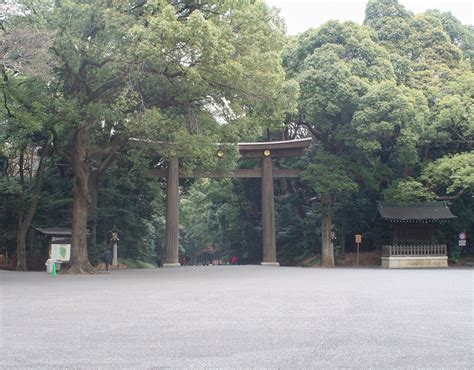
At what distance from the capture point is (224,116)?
24516 mm

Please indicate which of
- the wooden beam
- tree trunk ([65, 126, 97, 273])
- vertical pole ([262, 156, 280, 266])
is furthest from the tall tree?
vertical pole ([262, 156, 280, 266])

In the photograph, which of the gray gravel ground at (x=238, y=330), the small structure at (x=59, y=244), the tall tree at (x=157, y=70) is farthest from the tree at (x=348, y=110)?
the gray gravel ground at (x=238, y=330)

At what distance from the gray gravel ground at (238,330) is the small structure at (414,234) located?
19.1 meters

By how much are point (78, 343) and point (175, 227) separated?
81.2ft

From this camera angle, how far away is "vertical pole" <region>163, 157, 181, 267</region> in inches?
1248

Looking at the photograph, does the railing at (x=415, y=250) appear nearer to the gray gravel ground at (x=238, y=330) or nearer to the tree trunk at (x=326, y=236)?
the tree trunk at (x=326, y=236)

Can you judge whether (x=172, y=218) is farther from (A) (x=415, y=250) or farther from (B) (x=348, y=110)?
(A) (x=415, y=250)

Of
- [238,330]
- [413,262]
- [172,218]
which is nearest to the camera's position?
[238,330]

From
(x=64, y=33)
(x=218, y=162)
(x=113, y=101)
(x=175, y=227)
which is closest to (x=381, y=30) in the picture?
(x=218, y=162)

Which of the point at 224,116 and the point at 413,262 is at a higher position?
the point at 224,116

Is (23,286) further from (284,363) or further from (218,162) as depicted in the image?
(218,162)

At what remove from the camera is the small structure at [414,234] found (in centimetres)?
3291

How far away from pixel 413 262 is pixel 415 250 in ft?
2.94

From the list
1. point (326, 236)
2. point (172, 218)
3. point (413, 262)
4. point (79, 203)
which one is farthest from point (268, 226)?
point (79, 203)
